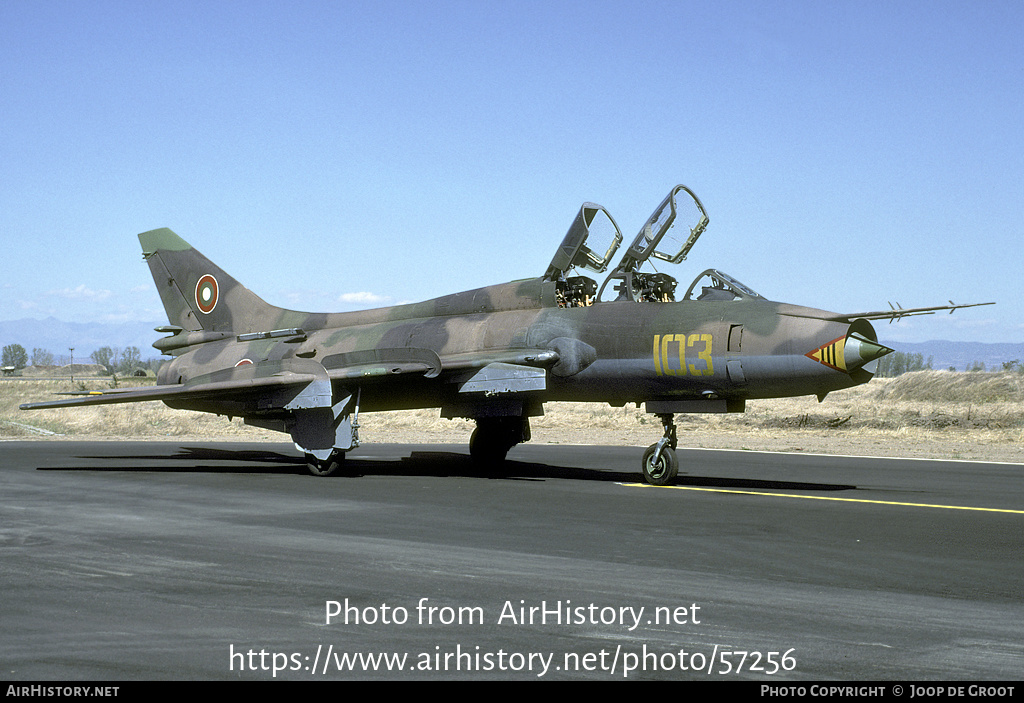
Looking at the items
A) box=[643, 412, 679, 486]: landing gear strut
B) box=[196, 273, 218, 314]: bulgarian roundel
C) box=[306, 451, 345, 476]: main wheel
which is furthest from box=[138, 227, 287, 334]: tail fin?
box=[643, 412, 679, 486]: landing gear strut

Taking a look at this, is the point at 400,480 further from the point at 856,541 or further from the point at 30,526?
the point at 856,541

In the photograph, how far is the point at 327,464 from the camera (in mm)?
16766

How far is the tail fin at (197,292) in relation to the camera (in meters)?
20.8

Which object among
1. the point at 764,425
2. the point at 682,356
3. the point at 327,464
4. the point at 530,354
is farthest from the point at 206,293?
the point at 764,425

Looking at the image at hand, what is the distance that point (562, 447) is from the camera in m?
24.5

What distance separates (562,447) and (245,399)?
9.51 meters

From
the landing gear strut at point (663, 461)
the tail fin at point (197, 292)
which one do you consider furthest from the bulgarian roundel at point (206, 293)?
the landing gear strut at point (663, 461)

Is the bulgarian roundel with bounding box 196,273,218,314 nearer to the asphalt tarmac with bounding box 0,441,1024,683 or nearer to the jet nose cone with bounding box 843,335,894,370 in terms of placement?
the asphalt tarmac with bounding box 0,441,1024,683

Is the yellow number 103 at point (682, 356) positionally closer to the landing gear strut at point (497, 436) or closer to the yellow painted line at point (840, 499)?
the yellow painted line at point (840, 499)

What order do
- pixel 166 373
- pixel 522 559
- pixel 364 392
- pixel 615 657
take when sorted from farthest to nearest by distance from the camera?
1. pixel 166 373
2. pixel 364 392
3. pixel 522 559
4. pixel 615 657

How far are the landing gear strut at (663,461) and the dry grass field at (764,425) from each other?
9.60 meters

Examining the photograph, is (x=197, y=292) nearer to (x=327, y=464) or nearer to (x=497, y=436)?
(x=327, y=464)

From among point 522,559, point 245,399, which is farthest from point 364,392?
point 522,559
